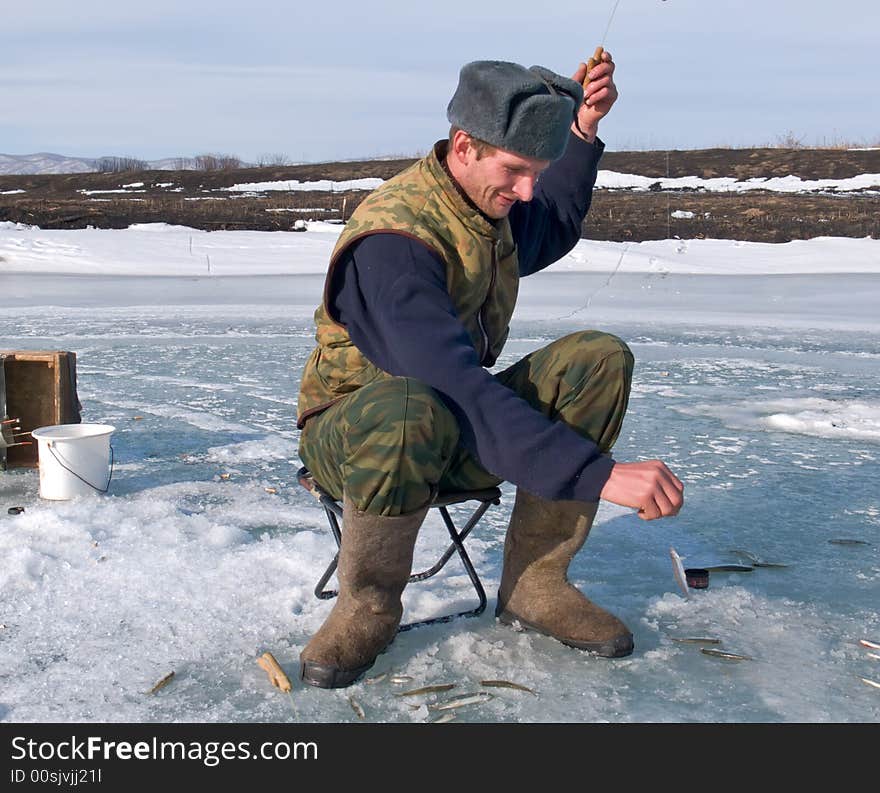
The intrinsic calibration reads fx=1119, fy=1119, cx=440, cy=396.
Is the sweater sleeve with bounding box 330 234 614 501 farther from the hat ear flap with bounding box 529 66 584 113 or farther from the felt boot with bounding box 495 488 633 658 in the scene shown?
the hat ear flap with bounding box 529 66 584 113

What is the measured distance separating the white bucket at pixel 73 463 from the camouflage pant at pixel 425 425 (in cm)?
143

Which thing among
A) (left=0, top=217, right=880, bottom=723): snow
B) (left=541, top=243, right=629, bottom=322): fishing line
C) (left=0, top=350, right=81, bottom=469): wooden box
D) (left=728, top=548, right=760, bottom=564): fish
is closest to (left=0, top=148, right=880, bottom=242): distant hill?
(left=541, top=243, right=629, bottom=322): fishing line

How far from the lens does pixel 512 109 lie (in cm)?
243

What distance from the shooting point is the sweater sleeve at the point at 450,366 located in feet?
7.36

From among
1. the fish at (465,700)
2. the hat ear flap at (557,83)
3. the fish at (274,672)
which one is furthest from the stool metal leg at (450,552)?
the hat ear flap at (557,83)

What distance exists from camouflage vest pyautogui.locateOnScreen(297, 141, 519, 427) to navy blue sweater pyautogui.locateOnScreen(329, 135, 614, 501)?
5 centimetres

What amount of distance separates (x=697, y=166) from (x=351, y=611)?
3590 centimetres

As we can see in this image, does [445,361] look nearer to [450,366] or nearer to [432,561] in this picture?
[450,366]

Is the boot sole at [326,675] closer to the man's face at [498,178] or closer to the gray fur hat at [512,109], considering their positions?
the man's face at [498,178]

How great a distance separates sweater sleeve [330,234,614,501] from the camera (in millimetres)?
2244

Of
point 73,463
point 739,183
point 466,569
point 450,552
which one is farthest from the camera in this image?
point 739,183

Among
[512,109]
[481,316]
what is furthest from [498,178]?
[481,316]

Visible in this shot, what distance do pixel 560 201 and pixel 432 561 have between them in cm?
113
